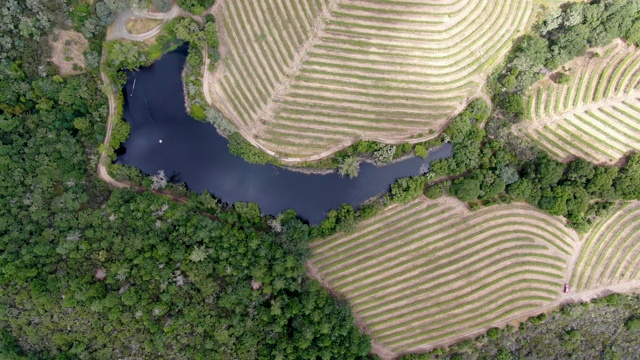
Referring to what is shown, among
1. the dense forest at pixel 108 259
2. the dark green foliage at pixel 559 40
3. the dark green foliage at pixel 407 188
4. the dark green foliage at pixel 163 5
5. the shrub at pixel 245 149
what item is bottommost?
the dense forest at pixel 108 259

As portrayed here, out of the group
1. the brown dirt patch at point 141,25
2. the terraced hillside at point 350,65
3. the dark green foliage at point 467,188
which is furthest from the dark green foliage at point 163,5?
the dark green foliage at point 467,188

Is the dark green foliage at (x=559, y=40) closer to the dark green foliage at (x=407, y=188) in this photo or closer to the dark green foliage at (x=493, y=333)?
the dark green foliage at (x=407, y=188)

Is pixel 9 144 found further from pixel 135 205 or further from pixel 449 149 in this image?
pixel 449 149

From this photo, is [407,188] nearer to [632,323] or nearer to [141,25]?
[632,323]

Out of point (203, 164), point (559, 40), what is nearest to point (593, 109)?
point (559, 40)

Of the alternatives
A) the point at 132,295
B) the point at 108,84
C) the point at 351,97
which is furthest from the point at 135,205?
the point at 351,97

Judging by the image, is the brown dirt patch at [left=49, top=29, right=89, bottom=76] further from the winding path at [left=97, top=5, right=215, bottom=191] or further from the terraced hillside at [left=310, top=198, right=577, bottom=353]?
the terraced hillside at [left=310, top=198, right=577, bottom=353]

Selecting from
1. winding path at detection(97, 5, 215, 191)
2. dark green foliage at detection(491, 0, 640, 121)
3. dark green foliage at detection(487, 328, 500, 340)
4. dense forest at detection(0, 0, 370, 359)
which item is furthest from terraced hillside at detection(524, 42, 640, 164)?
winding path at detection(97, 5, 215, 191)
